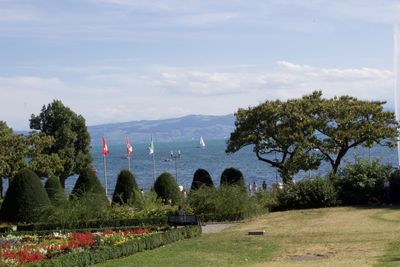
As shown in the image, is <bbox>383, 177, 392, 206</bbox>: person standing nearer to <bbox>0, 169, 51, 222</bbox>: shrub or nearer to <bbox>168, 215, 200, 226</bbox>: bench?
<bbox>168, 215, 200, 226</bbox>: bench

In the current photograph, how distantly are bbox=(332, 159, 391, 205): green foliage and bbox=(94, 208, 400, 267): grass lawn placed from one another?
4.61 m

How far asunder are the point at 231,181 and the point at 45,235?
11472 millimetres

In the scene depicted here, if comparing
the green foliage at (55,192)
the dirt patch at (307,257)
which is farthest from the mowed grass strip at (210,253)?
the green foliage at (55,192)

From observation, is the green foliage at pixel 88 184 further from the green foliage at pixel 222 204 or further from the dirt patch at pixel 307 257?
the dirt patch at pixel 307 257

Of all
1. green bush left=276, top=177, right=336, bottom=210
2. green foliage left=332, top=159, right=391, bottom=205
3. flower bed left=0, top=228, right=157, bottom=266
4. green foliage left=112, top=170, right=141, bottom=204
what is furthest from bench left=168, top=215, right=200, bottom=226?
green foliage left=332, top=159, right=391, bottom=205

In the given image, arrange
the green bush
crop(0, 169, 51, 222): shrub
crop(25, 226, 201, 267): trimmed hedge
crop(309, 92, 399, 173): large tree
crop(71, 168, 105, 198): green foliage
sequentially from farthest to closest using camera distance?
crop(309, 92, 399, 173): large tree → crop(71, 168, 105, 198): green foliage → the green bush → crop(0, 169, 51, 222): shrub → crop(25, 226, 201, 267): trimmed hedge

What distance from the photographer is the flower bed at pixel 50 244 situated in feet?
57.0

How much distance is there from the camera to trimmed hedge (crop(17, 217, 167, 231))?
1027 inches

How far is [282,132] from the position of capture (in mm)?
38062

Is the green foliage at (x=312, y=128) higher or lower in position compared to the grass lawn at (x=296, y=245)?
higher

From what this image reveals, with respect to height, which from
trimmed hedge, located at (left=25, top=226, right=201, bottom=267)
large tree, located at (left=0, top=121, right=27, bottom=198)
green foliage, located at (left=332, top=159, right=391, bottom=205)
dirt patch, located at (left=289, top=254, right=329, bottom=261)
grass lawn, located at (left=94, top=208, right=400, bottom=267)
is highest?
large tree, located at (left=0, top=121, right=27, bottom=198)

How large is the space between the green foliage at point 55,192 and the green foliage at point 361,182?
41.4 ft

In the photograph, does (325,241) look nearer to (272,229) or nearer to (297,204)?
(272,229)

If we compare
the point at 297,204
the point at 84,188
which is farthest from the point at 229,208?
the point at 84,188
